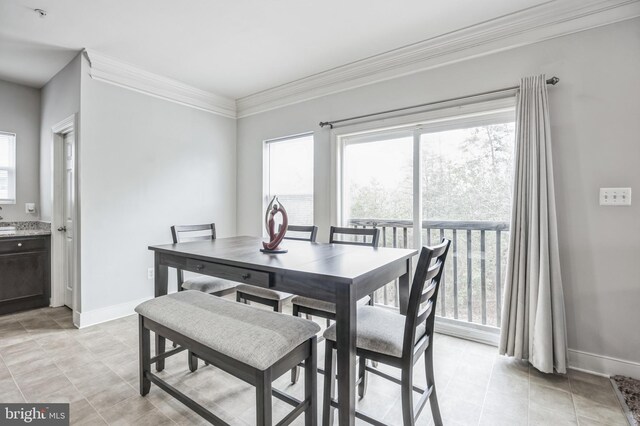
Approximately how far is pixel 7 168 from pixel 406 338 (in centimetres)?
490

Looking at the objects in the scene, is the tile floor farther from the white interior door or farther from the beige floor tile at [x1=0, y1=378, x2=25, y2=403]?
the white interior door

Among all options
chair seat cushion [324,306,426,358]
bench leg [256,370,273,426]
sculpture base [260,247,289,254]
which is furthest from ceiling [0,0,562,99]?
bench leg [256,370,273,426]

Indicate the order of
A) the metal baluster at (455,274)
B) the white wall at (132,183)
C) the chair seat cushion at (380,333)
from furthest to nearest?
the white wall at (132,183) → the metal baluster at (455,274) → the chair seat cushion at (380,333)

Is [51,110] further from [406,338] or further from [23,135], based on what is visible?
[406,338]

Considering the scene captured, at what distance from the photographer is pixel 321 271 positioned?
139 centimetres

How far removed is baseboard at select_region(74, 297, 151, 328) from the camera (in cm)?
294

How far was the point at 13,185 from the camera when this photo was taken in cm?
371

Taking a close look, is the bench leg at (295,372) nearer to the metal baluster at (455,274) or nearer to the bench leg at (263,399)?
the bench leg at (263,399)

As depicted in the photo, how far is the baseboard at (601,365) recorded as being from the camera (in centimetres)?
203

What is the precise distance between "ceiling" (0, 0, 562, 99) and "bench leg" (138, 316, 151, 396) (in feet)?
7.55

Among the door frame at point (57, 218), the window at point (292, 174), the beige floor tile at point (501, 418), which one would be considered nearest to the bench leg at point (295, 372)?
the beige floor tile at point (501, 418)

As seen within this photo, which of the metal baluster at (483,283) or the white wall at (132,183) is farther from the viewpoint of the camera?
the white wall at (132,183)

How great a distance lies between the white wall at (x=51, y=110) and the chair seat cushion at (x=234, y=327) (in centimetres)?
239

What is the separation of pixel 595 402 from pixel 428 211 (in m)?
1.71
